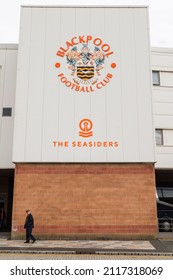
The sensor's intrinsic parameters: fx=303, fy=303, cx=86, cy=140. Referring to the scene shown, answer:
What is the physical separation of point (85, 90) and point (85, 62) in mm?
1693

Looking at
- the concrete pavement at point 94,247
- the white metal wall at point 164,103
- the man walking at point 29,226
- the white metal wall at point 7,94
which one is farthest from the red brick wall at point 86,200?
the white metal wall at point 164,103

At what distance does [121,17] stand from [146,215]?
1113 cm

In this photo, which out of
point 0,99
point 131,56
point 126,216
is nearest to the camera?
point 126,216

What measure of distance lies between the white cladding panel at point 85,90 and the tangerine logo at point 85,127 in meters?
0.05

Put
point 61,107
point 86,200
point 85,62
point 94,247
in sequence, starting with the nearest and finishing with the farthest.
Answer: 1. point 94,247
2. point 86,200
3. point 61,107
4. point 85,62

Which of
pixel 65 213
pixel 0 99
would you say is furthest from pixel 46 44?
pixel 65 213

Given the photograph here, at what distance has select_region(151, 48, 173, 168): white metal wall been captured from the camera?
779 inches

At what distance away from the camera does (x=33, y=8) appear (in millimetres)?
17656

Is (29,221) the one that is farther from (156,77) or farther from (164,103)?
(156,77)

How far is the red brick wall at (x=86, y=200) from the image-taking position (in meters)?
15.0

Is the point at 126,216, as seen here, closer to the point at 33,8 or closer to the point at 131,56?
the point at 131,56

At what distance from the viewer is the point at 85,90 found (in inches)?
652

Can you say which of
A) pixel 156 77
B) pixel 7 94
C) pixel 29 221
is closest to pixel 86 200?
pixel 29 221

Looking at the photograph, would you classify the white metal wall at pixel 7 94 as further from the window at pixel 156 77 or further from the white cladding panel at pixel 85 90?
the window at pixel 156 77
